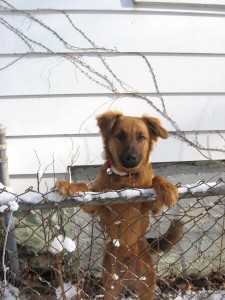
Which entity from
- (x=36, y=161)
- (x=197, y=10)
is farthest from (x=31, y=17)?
(x=197, y=10)

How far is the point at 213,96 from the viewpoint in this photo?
3.64m

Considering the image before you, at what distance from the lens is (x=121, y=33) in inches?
135

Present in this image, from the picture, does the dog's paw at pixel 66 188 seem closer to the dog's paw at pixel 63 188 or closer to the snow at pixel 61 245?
the dog's paw at pixel 63 188

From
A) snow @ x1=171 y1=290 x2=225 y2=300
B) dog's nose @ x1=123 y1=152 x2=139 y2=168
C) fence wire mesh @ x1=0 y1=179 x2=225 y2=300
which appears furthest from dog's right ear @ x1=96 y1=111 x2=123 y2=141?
snow @ x1=171 y1=290 x2=225 y2=300

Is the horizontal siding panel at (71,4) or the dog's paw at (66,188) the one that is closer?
the dog's paw at (66,188)

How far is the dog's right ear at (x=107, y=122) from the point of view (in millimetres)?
2914

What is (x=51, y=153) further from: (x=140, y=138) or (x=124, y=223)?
(x=124, y=223)

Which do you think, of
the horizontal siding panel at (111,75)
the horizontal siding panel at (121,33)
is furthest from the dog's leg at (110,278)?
the horizontal siding panel at (121,33)

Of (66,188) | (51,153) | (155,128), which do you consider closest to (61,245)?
(66,188)

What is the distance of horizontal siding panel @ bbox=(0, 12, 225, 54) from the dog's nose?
124 centimetres

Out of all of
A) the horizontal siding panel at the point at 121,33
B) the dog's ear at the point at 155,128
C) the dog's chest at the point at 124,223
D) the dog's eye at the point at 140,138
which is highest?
the horizontal siding panel at the point at 121,33

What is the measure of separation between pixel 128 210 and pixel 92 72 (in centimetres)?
141

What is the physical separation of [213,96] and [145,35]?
866 millimetres

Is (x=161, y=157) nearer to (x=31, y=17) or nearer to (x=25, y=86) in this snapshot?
(x=25, y=86)
